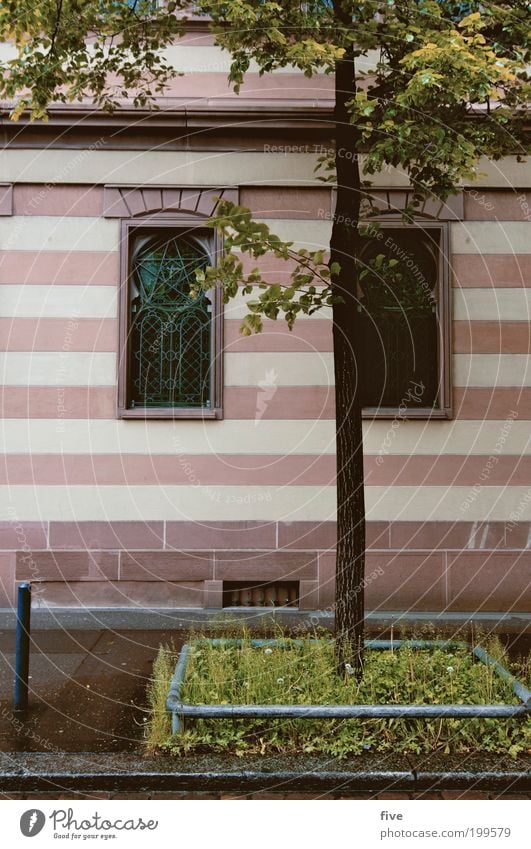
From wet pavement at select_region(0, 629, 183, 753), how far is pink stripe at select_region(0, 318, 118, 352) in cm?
318

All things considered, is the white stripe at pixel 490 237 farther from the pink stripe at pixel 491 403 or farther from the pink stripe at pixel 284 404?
the pink stripe at pixel 284 404

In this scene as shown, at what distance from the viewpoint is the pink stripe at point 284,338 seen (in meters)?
8.84

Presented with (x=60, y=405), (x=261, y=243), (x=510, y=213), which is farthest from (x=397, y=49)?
(x=60, y=405)

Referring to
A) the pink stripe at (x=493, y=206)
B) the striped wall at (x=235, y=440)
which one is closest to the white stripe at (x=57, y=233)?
the striped wall at (x=235, y=440)

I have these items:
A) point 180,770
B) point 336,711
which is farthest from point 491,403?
point 180,770

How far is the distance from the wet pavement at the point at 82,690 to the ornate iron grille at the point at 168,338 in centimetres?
277

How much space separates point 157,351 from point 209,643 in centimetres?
394

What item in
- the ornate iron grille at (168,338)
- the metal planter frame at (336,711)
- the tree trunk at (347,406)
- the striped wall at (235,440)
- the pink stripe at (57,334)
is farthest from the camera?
the ornate iron grille at (168,338)

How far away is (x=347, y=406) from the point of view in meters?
6.01

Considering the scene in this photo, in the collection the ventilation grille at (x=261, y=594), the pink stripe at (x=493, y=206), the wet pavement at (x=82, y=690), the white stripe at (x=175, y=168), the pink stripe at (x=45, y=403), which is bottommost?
the wet pavement at (x=82, y=690)

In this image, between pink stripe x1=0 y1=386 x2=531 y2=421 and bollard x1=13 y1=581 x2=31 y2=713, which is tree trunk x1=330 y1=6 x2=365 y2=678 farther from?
pink stripe x1=0 y1=386 x2=531 y2=421

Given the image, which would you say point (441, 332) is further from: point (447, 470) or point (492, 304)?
point (447, 470)

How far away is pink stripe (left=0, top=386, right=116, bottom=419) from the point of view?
8.79 meters

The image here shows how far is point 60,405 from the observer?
880 cm
